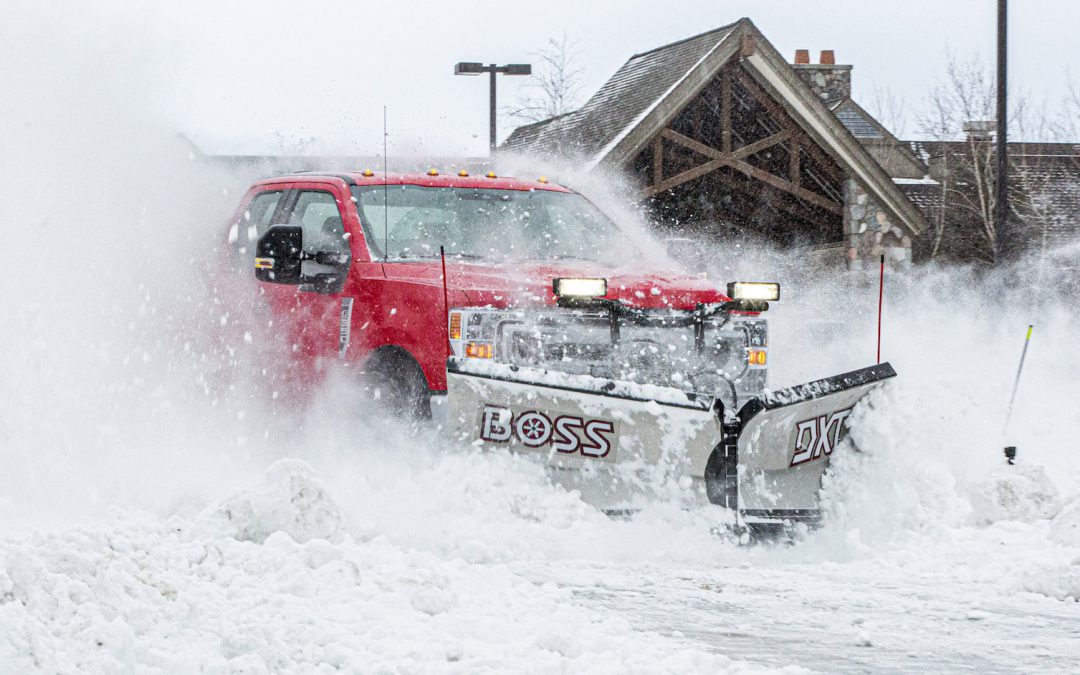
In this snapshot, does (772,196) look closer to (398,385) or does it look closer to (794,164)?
(794,164)

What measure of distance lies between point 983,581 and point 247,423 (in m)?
3.97

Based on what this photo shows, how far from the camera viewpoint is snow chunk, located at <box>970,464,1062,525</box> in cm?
621

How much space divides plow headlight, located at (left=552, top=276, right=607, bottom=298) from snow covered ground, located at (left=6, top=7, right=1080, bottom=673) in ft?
2.64

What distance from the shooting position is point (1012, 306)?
18031 mm

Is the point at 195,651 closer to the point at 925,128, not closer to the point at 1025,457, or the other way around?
the point at 1025,457

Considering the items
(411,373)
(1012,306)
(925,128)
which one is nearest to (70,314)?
(411,373)

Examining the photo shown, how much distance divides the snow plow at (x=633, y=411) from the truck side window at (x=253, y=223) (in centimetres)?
221

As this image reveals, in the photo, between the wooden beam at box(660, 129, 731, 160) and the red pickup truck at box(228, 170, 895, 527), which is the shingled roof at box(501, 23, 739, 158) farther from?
the red pickup truck at box(228, 170, 895, 527)

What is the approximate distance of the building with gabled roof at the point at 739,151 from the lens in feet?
57.4

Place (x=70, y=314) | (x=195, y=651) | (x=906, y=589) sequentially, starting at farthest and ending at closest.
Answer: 1. (x=70, y=314)
2. (x=906, y=589)
3. (x=195, y=651)

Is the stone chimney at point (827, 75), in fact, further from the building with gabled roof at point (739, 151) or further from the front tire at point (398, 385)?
the front tire at point (398, 385)

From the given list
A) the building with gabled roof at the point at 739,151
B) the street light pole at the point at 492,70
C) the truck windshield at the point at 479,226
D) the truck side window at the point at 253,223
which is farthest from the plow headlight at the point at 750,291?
the street light pole at the point at 492,70

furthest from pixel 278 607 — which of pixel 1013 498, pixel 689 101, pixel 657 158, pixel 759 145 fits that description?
pixel 759 145

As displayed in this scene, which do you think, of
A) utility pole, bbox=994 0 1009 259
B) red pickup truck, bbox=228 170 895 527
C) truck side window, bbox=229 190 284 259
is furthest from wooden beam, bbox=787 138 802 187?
truck side window, bbox=229 190 284 259
